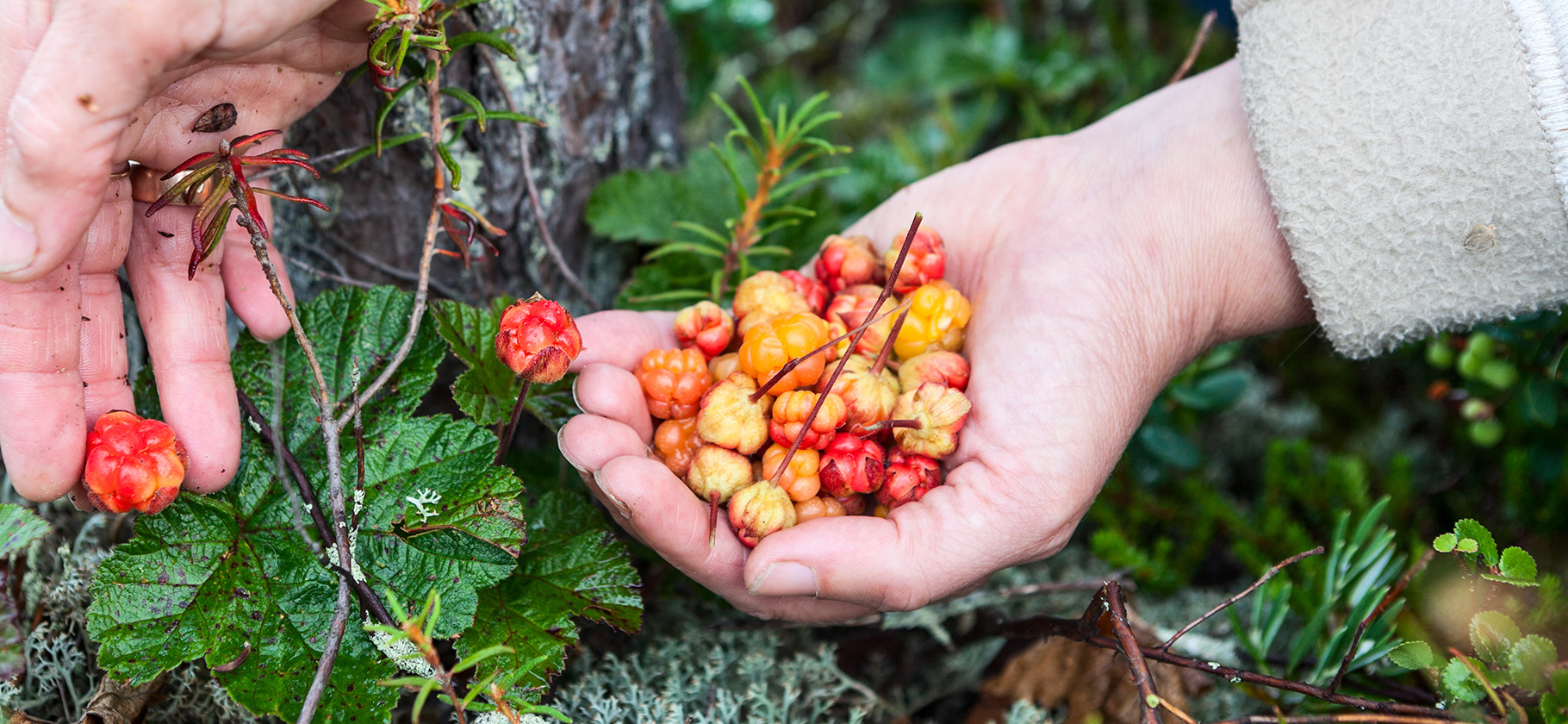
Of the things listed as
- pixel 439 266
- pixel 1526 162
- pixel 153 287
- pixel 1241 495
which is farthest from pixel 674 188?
pixel 1241 495

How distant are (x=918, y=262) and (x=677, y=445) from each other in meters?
0.64

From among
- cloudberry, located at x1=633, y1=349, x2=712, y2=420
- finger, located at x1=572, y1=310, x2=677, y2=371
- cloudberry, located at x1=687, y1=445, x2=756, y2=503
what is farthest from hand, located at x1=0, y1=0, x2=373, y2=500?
cloudberry, located at x1=687, y1=445, x2=756, y2=503

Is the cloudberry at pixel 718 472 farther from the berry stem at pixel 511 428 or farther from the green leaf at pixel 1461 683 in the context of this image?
the green leaf at pixel 1461 683

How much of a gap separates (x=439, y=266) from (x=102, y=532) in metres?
0.86

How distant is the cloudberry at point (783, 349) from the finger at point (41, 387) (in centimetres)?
107

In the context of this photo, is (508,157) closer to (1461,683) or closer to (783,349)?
(783,349)

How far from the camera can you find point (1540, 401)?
2.05m

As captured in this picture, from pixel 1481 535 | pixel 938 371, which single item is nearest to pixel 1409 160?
pixel 1481 535

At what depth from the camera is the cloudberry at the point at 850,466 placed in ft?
5.36

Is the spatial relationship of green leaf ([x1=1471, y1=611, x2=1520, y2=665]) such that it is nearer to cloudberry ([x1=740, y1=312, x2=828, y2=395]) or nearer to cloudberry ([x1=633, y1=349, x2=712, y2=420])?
cloudberry ([x1=740, y1=312, x2=828, y2=395])

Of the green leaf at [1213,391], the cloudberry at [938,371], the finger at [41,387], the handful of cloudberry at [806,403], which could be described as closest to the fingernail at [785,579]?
the handful of cloudberry at [806,403]

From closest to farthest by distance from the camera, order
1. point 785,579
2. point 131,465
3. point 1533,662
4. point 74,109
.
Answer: point 74,109 < point 1533,662 < point 131,465 < point 785,579

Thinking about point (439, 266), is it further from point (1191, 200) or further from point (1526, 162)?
point (1526, 162)

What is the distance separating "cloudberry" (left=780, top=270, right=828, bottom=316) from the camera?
1.93 meters
